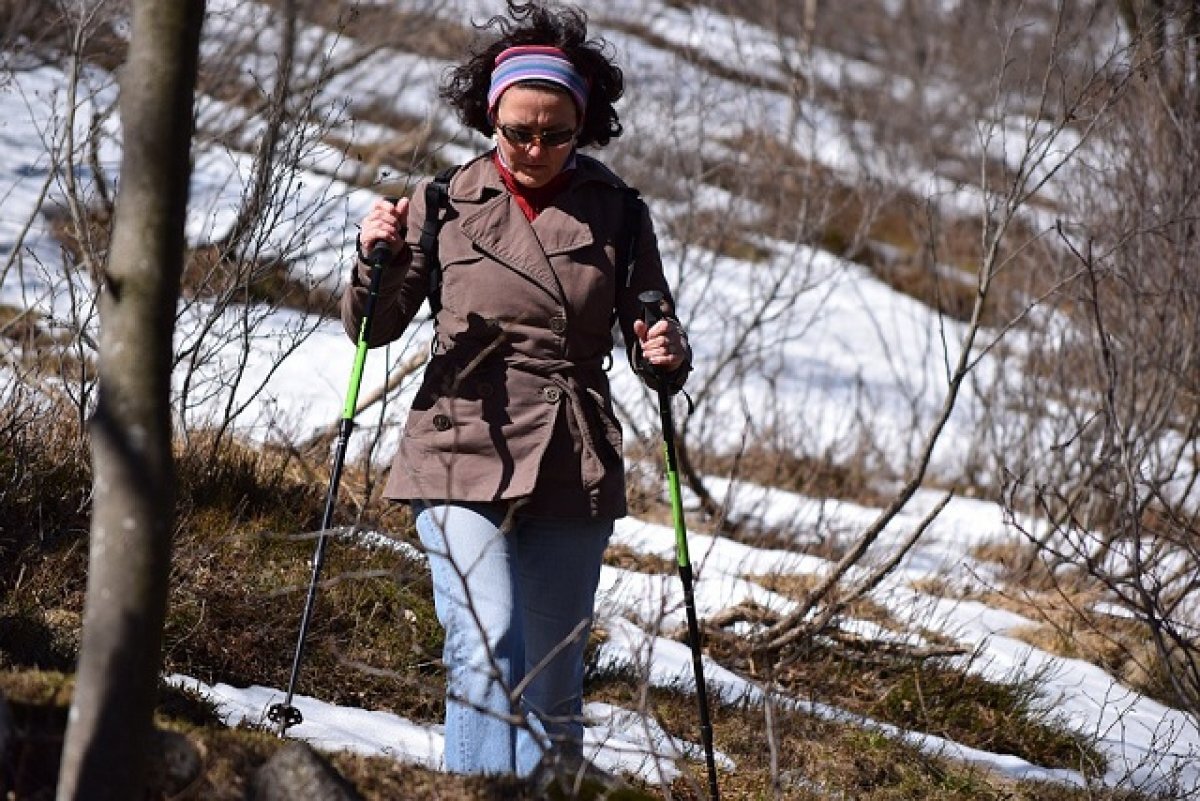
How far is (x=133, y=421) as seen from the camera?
7.71 ft

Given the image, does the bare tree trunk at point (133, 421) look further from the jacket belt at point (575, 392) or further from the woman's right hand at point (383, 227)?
the jacket belt at point (575, 392)

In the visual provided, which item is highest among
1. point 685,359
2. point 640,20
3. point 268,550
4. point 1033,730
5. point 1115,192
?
point 640,20

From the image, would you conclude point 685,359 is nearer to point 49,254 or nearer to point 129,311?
point 129,311

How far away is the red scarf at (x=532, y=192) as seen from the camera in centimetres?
364

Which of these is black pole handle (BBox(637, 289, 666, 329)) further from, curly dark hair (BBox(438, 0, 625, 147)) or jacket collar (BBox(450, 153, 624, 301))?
curly dark hair (BBox(438, 0, 625, 147))

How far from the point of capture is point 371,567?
5.21 metres

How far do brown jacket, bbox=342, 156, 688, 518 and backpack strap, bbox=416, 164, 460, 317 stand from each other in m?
0.02

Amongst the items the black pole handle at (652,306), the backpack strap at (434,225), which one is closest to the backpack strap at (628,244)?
the black pole handle at (652,306)

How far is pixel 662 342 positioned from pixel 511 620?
2.41 feet

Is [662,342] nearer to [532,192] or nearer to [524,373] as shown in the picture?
[524,373]

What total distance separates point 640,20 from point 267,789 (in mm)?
15508

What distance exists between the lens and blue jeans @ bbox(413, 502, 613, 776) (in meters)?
3.31

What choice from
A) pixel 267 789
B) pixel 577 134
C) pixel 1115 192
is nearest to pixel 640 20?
pixel 1115 192

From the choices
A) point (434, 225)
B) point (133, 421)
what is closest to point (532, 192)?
point (434, 225)
